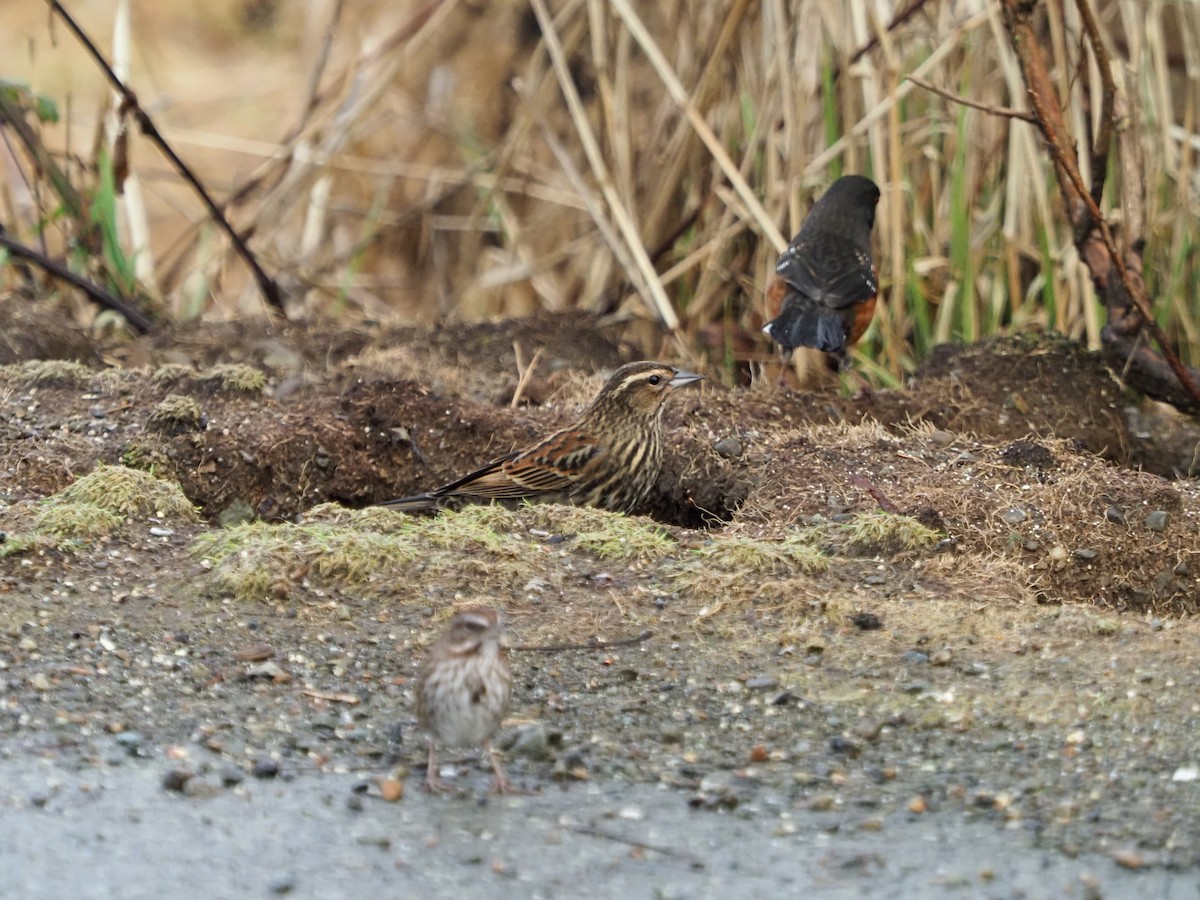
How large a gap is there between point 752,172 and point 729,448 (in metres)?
2.71

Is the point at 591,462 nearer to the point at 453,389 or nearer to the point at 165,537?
the point at 453,389

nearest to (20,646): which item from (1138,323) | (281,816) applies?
(281,816)

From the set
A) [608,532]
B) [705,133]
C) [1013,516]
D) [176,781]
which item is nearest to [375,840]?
[176,781]

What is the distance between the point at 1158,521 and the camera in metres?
5.20

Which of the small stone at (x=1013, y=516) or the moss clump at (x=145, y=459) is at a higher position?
the moss clump at (x=145, y=459)

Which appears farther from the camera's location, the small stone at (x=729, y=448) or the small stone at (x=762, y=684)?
the small stone at (x=729, y=448)

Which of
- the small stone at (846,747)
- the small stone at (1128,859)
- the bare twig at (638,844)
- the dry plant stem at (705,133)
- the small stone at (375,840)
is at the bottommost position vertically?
the small stone at (846,747)

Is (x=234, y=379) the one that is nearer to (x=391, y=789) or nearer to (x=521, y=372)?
(x=521, y=372)

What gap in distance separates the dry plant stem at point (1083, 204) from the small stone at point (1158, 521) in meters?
1.20

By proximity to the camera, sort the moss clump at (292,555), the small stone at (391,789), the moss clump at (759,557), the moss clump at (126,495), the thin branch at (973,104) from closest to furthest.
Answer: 1. the small stone at (391,789)
2. the moss clump at (292,555)
3. the moss clump at (759,557)
4. the moss clump at (126,495)
5. the thin branch at (973,104)

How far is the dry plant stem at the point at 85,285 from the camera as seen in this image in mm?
7746

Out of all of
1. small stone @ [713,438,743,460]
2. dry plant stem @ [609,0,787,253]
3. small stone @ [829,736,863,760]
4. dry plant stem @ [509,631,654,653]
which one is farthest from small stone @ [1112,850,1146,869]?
dry plant stem @ [609,0,787,253]

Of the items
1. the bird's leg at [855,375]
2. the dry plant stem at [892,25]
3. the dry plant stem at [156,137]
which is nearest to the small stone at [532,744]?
the bird's leg at [855,375]

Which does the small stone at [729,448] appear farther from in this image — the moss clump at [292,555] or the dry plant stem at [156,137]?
the dry plant stem at [156,137]
